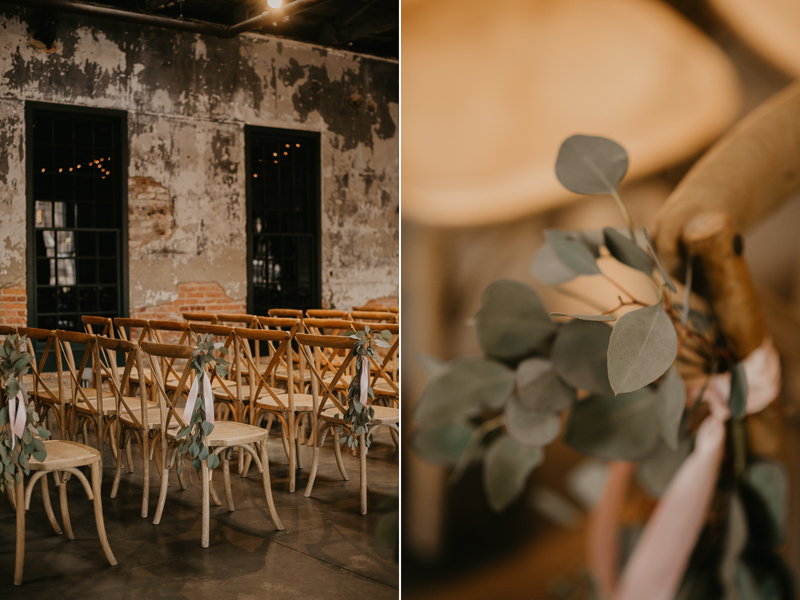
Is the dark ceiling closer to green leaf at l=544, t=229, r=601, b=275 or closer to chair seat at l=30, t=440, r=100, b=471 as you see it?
chair seat at l=30, t=440, r=100, b=471

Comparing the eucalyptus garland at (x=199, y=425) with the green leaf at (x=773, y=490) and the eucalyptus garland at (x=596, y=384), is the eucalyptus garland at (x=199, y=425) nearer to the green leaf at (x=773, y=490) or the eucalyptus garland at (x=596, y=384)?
the eucalyptus garland at (x=596, y=384)

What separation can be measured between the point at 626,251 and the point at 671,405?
17 cm

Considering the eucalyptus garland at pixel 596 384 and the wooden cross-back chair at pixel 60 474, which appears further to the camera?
the wooden cross-back chair at pixel 60 474

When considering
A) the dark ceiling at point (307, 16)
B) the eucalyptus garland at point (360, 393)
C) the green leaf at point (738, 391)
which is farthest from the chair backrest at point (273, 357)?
the dark ceiling at point (307, 16)

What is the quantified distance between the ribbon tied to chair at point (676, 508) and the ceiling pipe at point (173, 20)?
6737mm

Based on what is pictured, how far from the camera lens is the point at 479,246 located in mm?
867

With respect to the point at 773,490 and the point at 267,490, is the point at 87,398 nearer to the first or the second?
the point at 267,490

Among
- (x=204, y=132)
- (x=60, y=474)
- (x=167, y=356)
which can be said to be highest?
(x=204, y=132)

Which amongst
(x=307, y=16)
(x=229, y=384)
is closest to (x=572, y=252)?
(x=229, y=384)

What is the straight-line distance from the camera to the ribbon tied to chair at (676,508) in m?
0.73

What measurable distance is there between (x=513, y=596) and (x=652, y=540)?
177 mm

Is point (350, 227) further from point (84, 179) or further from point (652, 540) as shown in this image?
point (652, 540)

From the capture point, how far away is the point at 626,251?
2.54ft

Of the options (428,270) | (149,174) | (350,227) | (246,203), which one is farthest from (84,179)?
(428,270)
